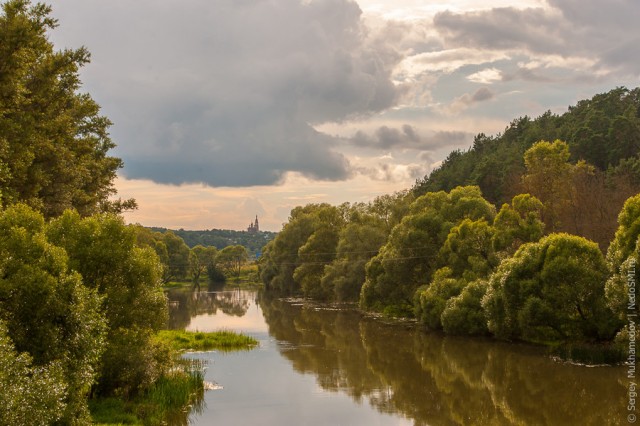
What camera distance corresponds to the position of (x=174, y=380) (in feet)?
102

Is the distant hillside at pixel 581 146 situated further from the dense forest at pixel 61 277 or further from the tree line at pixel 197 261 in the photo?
the tree line at pixel 197 261

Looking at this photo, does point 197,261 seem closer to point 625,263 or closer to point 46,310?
point 625,263

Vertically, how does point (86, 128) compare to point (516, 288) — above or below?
above

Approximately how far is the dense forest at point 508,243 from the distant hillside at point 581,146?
250 millimetres

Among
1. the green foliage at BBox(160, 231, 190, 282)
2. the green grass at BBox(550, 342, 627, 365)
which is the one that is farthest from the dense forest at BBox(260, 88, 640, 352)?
the green foliage at BBox(160, 231, 190, 282)

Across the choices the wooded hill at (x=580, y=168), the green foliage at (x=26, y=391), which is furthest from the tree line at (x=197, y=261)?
the green foliage at (x=26, y=391)

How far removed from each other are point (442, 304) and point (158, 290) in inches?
1259

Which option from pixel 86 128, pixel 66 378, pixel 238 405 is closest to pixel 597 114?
pixel 86 128

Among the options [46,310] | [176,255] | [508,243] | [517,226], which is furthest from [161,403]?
[176,255]

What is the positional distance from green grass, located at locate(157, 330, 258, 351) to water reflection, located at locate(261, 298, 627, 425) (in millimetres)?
3390

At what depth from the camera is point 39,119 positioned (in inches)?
1347

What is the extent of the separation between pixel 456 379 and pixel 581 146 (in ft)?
240

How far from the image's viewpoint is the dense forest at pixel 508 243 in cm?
4231

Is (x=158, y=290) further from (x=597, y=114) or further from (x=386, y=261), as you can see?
(x=597, y=114)
